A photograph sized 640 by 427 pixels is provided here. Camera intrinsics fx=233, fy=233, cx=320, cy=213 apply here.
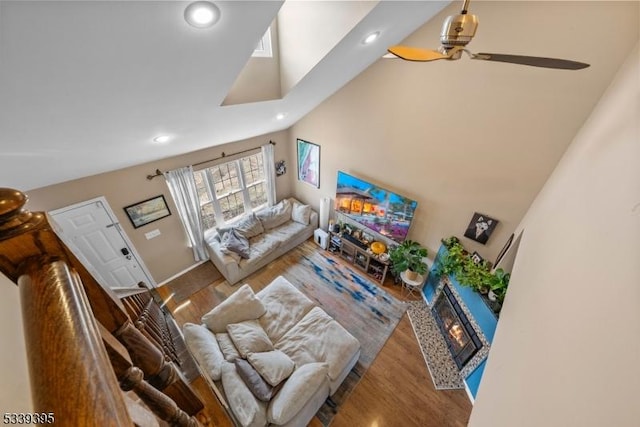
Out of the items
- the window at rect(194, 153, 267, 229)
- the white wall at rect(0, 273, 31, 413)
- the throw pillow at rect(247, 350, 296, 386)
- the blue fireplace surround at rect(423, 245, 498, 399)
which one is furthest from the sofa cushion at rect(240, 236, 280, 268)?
the white wall at rect(0, 273, 31, 413)

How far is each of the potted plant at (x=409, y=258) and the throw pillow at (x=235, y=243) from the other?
2478 mm

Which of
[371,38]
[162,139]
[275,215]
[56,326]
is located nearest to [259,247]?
[275,215]

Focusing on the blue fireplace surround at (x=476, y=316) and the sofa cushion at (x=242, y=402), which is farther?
the blue fireplace surround at (x=476, y=316)

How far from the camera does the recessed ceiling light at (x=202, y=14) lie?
123cm

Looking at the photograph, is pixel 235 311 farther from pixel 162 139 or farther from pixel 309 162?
pixel 309 162

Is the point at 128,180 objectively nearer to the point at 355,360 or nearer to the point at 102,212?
the point at 102,212

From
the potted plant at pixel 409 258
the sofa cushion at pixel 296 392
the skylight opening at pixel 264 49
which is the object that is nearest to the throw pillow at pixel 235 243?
the sofa cushion at pixel 296 392

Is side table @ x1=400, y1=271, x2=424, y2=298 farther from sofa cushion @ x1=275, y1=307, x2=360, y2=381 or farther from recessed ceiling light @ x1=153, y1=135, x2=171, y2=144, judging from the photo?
recessed ceiling light @ x1=153, y1=135, x2=171, y2=144

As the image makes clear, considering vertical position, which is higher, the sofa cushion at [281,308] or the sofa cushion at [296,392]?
the sofa cushion at [296,392]

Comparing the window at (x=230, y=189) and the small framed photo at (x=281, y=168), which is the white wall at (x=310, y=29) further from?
the small framed photo at (x=281, y=168)

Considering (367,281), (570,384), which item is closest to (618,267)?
(570,384)

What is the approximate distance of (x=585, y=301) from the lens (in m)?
0.90

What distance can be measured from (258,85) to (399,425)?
3965 mm

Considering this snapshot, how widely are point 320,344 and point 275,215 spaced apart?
2.77 metres
